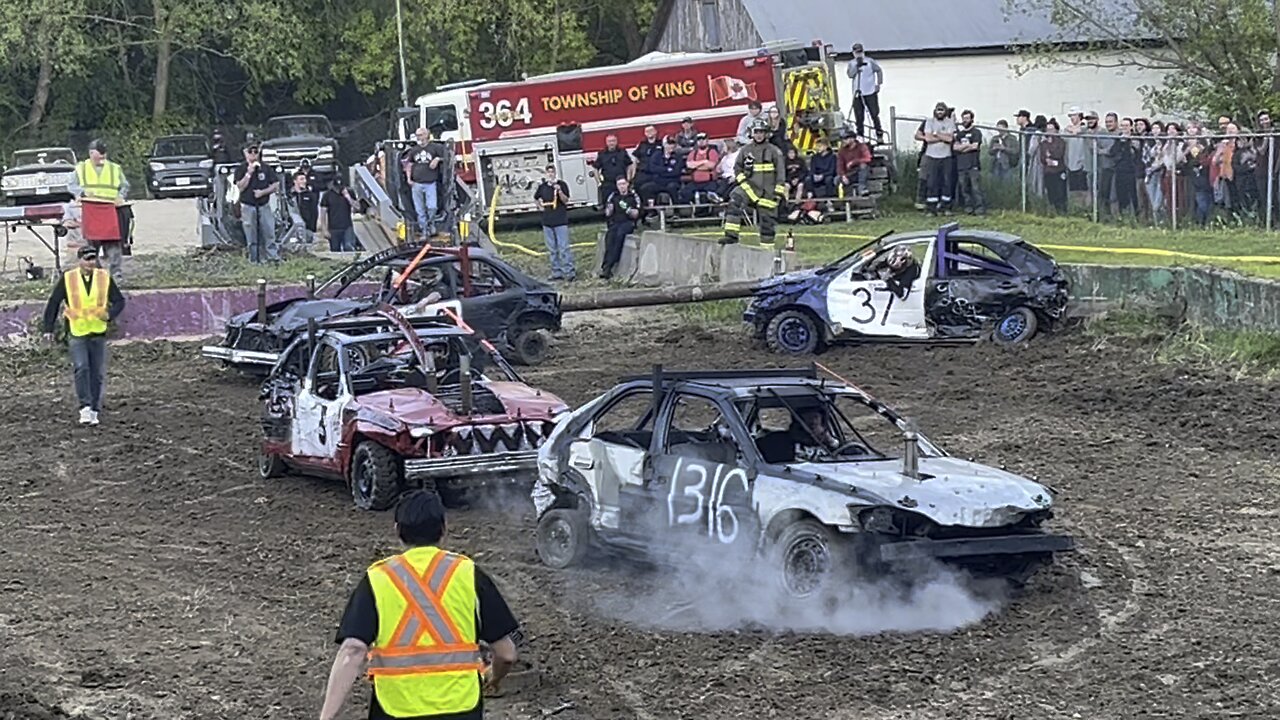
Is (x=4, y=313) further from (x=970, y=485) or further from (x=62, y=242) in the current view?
(x=970, y=485)

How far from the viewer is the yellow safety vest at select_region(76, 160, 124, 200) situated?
2417 centimetres

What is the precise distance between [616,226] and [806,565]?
18096 mm

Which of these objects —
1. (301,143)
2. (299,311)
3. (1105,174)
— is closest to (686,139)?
(1105,174)

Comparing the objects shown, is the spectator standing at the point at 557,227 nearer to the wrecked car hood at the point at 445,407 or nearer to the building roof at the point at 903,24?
the wrecked car hood at the point at 445,407

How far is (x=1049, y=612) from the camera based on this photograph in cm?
1005

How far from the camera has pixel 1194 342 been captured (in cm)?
1861

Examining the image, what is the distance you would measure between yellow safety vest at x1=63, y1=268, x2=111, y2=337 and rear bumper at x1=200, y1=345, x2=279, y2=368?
97.3 inches

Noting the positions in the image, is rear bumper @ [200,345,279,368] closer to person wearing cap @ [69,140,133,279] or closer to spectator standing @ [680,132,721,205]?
person wearing cap @ [69,140,133,279]

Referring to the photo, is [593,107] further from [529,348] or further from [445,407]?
[445,407]

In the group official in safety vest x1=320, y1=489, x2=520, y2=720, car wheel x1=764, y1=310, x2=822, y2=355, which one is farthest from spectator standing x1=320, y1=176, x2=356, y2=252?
official in safety vest x1=320, y1=489, x2=520, y2=720

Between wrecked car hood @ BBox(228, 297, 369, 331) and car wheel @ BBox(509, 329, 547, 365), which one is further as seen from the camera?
car wheel @ BBox(509, 329, 547, 365)

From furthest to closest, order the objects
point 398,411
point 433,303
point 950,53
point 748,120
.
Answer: point 950,53 → point 748,120 → point 433,303 → point 398,411

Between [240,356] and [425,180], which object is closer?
[240,356]

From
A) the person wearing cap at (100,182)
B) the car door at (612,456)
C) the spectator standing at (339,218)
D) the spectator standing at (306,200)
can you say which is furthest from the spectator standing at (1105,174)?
the car door at (612,456)
